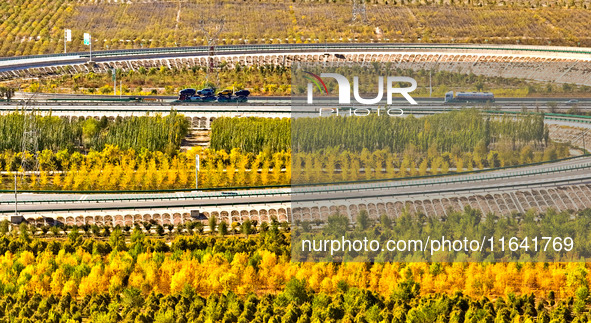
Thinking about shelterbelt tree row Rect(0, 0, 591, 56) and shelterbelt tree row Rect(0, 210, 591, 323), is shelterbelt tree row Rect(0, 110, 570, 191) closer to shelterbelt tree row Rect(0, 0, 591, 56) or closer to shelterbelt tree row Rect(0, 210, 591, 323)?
shelterbelt tree row Rect(0, 210, 591, 323)

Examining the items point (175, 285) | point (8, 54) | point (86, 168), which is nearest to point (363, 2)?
point (8, 54)

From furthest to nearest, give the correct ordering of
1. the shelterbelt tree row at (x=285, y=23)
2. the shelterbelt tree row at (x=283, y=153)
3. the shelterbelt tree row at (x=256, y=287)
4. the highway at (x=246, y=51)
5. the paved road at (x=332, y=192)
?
the shelterbelt tree row at (x=285, y=23) < the highway at (x=246, y=51) < the shelterbelt tree row at (x=283, y=153) < the paved road at (x=332, y=192) < the shelterbelt tree row at (x=256, y=287)

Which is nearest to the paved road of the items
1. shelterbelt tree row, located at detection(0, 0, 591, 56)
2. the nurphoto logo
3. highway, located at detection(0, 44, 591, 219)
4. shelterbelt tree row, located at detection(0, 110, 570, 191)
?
highway, located at detection(0, 44, 591, 219)

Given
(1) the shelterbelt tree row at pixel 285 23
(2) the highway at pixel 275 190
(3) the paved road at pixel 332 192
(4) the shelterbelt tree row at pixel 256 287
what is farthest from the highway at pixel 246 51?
(4) the shelterbelt tree row at pixel 256 287

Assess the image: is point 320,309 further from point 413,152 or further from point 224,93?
point 224,93

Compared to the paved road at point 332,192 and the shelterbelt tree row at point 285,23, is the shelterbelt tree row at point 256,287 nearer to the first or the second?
the paved road at point 332,192

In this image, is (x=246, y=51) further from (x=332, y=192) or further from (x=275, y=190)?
(x=332, y=192)
